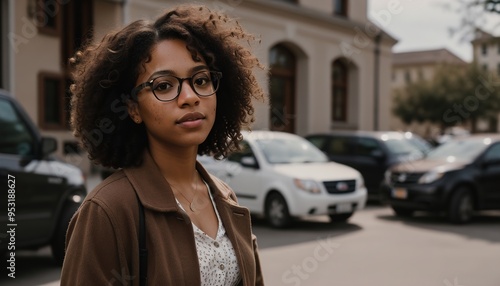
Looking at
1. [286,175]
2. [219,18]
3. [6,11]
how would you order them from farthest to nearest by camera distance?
[6,11], [286,175], [219,18]

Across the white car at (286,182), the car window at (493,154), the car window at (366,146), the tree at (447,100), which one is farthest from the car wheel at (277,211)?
the tree at (447,100)

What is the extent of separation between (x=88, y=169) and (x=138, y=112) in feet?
52.6

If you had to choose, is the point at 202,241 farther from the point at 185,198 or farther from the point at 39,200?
the point at 39,200

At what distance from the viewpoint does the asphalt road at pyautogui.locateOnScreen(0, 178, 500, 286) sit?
6504mm

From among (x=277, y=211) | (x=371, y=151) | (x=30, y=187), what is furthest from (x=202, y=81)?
(x=371, y=151)

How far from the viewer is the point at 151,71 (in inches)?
72.4

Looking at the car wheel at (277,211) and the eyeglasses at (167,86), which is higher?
the eyeglasses at (167,86)

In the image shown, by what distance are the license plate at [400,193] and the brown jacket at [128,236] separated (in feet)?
32.3

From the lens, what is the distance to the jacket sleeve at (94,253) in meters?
1.57

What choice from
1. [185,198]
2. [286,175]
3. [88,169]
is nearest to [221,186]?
[185,198]

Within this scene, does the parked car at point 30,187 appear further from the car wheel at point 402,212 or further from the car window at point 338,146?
the car window at point 338,146

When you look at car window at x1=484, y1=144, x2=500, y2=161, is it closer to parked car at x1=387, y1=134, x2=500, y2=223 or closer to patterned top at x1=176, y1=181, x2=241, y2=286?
parked car at x1=387, y1=134, x2=500, y2=223

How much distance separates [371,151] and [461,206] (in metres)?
3.45

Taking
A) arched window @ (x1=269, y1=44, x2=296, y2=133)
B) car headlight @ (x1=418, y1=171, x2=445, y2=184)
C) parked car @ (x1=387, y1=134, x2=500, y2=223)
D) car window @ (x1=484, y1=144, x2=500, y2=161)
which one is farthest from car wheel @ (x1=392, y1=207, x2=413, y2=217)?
arched window @ (x1=269, y1=44, x2=296, y2=133)
